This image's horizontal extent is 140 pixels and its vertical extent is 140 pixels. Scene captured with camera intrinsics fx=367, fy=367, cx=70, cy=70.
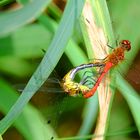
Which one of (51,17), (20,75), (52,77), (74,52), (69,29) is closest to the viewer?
(69,29)

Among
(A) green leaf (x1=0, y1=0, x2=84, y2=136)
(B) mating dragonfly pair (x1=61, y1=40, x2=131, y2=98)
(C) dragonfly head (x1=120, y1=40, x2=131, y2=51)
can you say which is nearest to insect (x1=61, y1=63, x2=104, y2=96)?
(B) mating dragonfly pair (x1=61, y1=40, x2=131, y2=98)

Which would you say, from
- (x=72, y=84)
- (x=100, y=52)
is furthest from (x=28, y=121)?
(x=100, y=52)

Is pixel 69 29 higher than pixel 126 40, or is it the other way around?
pixel 69 29

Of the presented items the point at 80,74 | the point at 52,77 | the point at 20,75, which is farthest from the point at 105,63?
the point at 20,75

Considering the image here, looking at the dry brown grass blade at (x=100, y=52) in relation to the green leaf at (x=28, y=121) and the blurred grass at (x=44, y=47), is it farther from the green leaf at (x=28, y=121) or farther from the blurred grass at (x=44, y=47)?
the green leaf at (x=28, y=121)

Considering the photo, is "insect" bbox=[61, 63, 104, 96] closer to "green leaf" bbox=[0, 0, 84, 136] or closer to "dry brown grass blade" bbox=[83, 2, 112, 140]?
"dry brown grass blade" bbox=[83, 2, 112, 140]

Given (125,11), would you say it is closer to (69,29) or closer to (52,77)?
(52,77)

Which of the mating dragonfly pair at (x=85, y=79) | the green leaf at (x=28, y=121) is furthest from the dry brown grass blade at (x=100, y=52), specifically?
the green leaf at (x=28, y=121)
